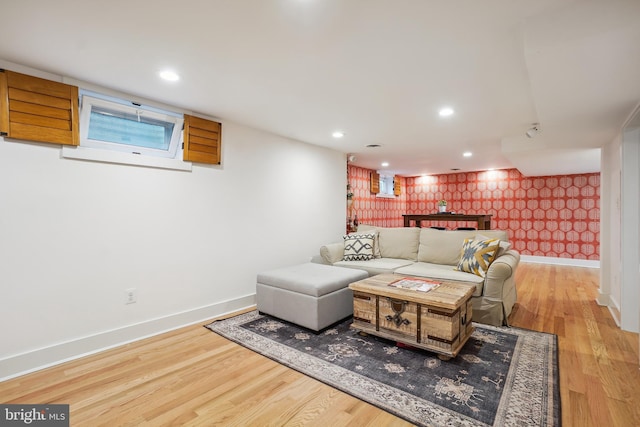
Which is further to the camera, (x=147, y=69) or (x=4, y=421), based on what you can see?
(x=147, y=69)

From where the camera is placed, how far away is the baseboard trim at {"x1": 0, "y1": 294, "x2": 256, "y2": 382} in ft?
7.16

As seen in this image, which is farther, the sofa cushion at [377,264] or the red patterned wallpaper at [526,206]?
the red patterned wallpaper at [526,206]

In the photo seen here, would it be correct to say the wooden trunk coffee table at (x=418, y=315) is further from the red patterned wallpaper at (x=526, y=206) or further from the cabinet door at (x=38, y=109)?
the red patterned wallpaper at (x=526, y=206)

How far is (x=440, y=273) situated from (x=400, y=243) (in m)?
1.03

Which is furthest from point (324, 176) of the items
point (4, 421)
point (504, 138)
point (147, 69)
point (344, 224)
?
point (4, 421)

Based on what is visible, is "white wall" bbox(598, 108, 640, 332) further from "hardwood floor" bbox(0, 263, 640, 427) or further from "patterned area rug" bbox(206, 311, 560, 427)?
"patterned area rug" bbox(206, 311, 560, 427)

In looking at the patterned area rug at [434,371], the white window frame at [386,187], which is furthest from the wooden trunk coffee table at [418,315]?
the white window frame at [386,187]

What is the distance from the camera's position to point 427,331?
93.4 inches

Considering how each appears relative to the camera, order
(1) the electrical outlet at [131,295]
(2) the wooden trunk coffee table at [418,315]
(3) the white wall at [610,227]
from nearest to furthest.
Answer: (2) the wooden trunk coffee table at [418,315], (1) the electrical outlet at [131,295], (3) the white wall at [610,227]

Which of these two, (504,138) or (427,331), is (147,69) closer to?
(427,331)

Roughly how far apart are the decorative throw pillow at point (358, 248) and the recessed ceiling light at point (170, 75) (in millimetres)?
2810

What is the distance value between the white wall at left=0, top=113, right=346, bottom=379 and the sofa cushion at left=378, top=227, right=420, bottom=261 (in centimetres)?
131

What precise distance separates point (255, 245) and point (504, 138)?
366 centimetres

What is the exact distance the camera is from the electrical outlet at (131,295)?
8.96ft
